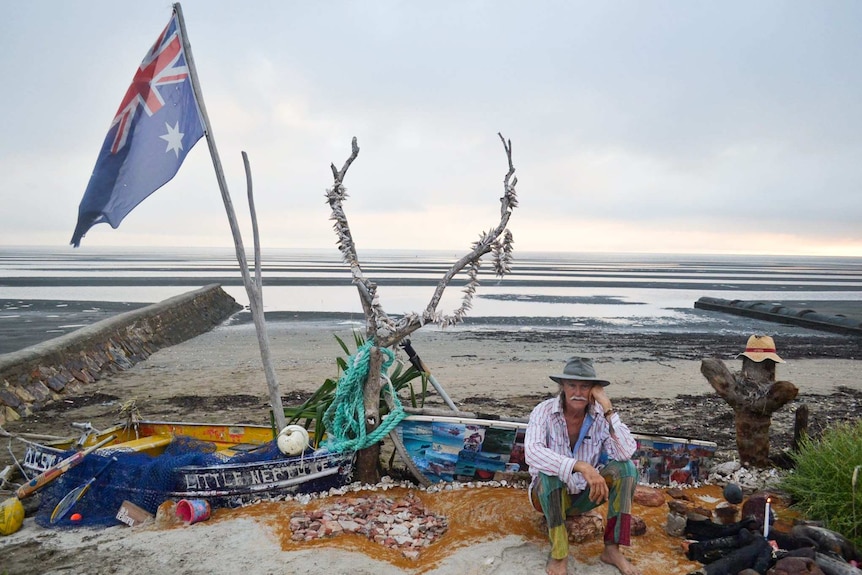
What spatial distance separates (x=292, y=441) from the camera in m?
5.44

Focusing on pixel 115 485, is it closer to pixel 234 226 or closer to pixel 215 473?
pixel 215 473

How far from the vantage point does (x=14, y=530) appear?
199 inches


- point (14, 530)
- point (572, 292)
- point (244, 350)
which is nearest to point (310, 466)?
point (14, 530)

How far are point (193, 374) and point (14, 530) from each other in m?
7.50

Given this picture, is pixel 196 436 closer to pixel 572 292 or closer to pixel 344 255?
pixel 344 255

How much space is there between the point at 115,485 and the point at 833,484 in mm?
5639

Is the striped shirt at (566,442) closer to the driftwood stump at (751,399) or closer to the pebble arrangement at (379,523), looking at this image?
the pebble arrangement at (379,523)

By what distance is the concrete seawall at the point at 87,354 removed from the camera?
9249 millimetres

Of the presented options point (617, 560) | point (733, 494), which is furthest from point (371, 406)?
point (733, 494)

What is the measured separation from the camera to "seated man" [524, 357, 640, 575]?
4.16 m

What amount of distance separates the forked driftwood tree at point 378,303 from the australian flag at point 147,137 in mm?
1660

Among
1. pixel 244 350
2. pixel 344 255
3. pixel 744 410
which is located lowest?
pixel 244 350

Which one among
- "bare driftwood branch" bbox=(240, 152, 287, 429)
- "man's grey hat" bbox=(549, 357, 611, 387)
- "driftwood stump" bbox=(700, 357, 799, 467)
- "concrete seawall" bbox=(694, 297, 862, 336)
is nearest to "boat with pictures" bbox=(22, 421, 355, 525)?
"bare driftwood branch" bbox=(240, 152, 287, 429)

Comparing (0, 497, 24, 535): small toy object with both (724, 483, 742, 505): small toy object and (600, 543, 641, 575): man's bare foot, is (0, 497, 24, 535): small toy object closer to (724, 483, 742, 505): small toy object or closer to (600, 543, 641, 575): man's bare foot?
(600, 543, 641, 575): man's bare foot
